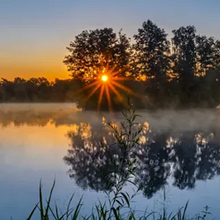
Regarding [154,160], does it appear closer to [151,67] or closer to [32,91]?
[151,67]

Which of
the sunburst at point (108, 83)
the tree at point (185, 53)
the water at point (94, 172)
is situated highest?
the tree at point (185, 53)

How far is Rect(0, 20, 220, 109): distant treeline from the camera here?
3994 cm

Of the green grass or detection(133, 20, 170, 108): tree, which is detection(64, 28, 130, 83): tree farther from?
the green grass

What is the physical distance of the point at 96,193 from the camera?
8977 millimetres

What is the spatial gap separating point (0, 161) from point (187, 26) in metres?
39.0

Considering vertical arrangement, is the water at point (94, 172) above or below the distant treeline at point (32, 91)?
below

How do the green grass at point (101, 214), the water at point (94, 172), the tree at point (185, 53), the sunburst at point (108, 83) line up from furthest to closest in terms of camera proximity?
the tree at point (185, 53) < the sunburst at point (108, 83) < the water at point (94, 172) < the green grass at point (101, 214)

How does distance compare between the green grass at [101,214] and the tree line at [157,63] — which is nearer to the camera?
the green grass at [101,214]

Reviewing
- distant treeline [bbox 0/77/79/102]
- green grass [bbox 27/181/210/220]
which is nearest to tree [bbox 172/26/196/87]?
green grass [bbox 27/181/210/220]

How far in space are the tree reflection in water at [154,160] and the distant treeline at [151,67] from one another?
814 inches

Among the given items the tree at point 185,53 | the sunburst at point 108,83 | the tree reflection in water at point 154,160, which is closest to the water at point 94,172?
the tree reflection in water at point 154,160

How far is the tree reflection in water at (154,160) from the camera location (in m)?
10.0

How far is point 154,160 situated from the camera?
43.1ft

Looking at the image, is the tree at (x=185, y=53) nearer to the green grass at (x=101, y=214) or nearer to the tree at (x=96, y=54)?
the tree at (x=96, y=54)
